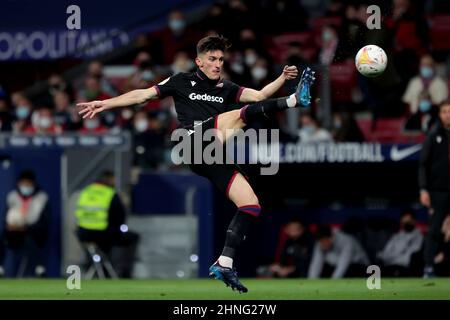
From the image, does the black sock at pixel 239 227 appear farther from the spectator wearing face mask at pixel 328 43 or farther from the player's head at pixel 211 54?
the spectator wearing face mask at pixel 328 43

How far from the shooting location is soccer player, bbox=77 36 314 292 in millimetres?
11078

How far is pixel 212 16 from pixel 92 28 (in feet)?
10.9

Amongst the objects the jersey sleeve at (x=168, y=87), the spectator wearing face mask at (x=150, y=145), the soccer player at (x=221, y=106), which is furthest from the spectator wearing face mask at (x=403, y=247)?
the jersey sleeve at (x=168, y=87)

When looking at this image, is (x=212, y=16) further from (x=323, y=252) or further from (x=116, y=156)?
(x=323, y=252)

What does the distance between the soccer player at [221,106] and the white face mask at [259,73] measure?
7.07 m

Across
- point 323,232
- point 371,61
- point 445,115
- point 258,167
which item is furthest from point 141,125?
point 371,61

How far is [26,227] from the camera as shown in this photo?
1842cm

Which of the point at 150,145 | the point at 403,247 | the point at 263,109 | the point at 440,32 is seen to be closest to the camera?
the point at 263,109

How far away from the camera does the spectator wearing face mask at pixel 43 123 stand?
1962 centimetres

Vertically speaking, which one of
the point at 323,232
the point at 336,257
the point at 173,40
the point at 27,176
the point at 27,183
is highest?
the point at 173,40

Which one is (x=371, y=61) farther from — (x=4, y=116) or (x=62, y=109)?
(x=4, y=116)

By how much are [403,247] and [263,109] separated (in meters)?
6.96

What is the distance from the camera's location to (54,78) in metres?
22.2
